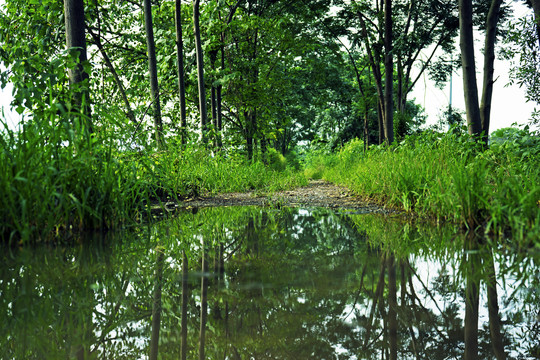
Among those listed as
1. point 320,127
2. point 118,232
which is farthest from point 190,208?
point 320,127

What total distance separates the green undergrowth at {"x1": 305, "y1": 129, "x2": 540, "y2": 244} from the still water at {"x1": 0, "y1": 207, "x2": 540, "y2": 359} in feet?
→ 0.92

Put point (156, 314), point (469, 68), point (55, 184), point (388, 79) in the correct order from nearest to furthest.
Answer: point (156, 314)
point (55, 184)
point (469, 68)
point (388, 79)

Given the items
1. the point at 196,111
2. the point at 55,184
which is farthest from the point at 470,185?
the point at 196,111

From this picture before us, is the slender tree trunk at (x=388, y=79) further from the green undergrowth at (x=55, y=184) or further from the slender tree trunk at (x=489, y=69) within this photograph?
the green undergrowth at (x=55, y=184)

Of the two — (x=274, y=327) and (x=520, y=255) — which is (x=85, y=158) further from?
(x=520, y=255)

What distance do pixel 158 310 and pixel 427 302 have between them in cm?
92

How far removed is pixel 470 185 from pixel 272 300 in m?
1.98

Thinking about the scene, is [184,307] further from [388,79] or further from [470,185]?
[388,79]

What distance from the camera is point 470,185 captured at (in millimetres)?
2832

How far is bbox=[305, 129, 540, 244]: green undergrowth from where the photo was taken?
2.45m

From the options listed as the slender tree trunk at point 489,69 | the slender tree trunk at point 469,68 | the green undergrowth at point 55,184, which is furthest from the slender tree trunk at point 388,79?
the green undergrowth at point 55,184

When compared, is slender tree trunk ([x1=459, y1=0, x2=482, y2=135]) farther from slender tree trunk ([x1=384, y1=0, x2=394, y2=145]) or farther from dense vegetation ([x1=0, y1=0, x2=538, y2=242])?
slender tree trunk ([x1=384, y1=0, x2=394, y2=145])

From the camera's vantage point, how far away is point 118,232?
282cm

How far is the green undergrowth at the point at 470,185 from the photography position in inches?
96.4
